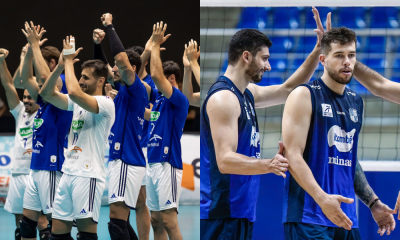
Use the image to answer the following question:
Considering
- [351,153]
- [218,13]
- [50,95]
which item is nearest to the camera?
[351,153]

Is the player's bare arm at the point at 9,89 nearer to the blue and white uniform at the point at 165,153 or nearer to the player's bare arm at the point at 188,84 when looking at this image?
the blue and white uniform at the point at 165,153

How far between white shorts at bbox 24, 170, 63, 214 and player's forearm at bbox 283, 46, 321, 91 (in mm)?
2427

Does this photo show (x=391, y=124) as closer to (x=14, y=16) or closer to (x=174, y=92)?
(x=174, y=92)

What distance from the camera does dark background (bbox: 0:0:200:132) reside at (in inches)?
378

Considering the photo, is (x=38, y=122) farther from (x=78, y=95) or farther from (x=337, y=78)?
(x=337, y=78)

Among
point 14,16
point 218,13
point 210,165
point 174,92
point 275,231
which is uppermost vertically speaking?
point 14,16

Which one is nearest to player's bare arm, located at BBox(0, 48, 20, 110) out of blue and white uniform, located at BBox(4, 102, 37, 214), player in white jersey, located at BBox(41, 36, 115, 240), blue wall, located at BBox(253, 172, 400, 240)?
blue and white uniform, located at BBox(4, 102, 37, 214)

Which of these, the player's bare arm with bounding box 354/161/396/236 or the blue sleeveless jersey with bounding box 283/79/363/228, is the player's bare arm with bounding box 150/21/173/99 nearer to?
the blue sleeveless jersey with bounding box 283/79/363/228

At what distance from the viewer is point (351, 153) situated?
275 centimetres

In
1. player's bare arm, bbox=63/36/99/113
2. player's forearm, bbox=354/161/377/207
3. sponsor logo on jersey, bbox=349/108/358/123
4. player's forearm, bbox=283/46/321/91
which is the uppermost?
player's forearm, bbox=283/46/321/91

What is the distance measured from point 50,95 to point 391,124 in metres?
4.00

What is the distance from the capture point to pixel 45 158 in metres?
4.36

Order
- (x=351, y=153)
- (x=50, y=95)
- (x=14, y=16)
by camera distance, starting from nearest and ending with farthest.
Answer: (x=351, y=153)
(x=50, y=95)
(x=14, y=16)

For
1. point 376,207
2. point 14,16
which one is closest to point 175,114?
point 376,207
